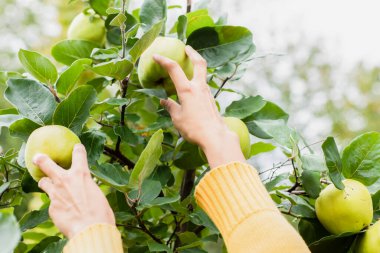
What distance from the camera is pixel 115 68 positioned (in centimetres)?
72

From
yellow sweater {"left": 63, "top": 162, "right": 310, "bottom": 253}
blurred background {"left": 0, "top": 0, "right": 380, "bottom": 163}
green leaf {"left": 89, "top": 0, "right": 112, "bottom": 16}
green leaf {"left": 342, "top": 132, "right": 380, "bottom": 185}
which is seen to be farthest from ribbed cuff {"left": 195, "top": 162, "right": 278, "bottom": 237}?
blurred background {"left": 0, "top": 0, "right": 380, "bottom": 163}

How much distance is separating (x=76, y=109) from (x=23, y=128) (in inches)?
2.9

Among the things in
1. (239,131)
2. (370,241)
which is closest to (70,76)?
(239,131)

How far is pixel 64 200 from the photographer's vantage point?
1.94 ft

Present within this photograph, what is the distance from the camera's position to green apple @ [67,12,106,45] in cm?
95

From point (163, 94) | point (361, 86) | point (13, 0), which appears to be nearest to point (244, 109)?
point (163, 94)

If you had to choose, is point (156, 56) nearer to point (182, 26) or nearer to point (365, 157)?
point (182, 26)

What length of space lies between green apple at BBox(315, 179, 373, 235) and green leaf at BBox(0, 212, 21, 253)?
461 mm

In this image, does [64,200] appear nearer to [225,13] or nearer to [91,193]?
[91,193]

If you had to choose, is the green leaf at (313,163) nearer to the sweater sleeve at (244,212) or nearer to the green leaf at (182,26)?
the sweater sleeve at (244,212)

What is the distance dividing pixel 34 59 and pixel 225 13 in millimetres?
379

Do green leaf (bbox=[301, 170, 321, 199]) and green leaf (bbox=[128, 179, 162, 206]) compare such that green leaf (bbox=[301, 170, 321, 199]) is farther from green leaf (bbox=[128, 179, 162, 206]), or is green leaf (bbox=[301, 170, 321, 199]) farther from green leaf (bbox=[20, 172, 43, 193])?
green leaf (bbox=[20, 172, 43, 193])

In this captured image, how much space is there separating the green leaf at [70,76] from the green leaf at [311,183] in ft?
1.20

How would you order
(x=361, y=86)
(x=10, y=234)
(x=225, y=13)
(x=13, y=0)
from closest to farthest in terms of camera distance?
1. (x=10, y=234)
2. (x=225, y=13)
3. (x=13, y=0)
4. (x=361, y=86)
